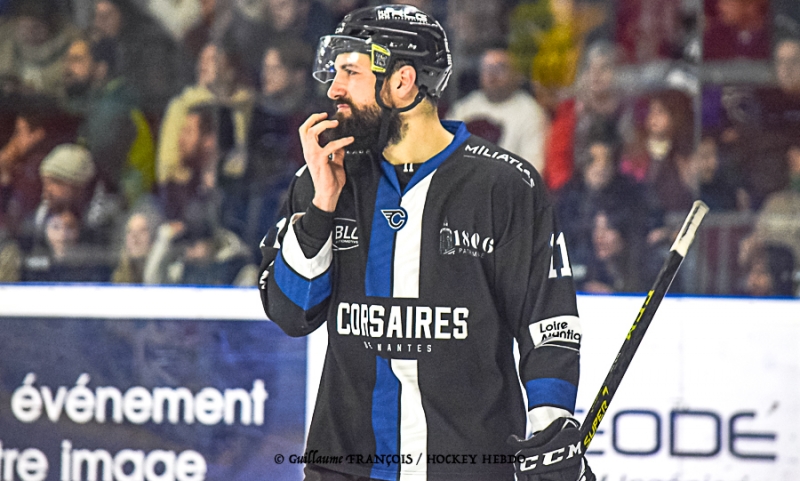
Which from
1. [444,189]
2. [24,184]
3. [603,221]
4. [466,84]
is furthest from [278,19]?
[444,189]

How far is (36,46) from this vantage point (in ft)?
13.5

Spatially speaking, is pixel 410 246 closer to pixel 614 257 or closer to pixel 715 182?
pixel 614 257

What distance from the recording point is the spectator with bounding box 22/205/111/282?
385 cm

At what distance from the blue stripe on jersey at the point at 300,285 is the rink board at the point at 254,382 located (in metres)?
1.48

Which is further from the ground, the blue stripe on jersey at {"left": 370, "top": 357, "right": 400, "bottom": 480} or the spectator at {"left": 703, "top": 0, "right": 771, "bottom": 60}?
the spectator at {"left": 703, "top": 0, "right": 771, "bottom": 60}

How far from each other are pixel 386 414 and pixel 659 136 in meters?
2.16

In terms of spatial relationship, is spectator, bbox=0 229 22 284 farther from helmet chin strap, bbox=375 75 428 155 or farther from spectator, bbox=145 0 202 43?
helmet chin strap, bbox=375 75 428 155

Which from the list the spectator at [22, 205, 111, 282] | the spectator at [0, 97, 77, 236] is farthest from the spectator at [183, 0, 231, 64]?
the spectator at [22, 205, 111, 282]

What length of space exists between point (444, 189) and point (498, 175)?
0.43ft

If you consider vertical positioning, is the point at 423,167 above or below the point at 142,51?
below

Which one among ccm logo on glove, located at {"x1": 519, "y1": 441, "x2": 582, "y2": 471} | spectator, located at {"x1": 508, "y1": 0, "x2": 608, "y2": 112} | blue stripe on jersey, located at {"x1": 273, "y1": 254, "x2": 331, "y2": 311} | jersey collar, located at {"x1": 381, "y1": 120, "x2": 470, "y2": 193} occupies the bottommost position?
ccm logo on glove, located at {"x1": 519, "y1": 441, "x2": 582, "y2": 471}

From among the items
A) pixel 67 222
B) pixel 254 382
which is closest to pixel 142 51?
pixel 67 222

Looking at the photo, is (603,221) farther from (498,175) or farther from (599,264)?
(498,175)

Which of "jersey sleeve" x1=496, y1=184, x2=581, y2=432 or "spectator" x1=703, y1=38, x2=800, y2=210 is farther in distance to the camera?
"spectator" x1=703, y1=38, x2=800, y2=210
